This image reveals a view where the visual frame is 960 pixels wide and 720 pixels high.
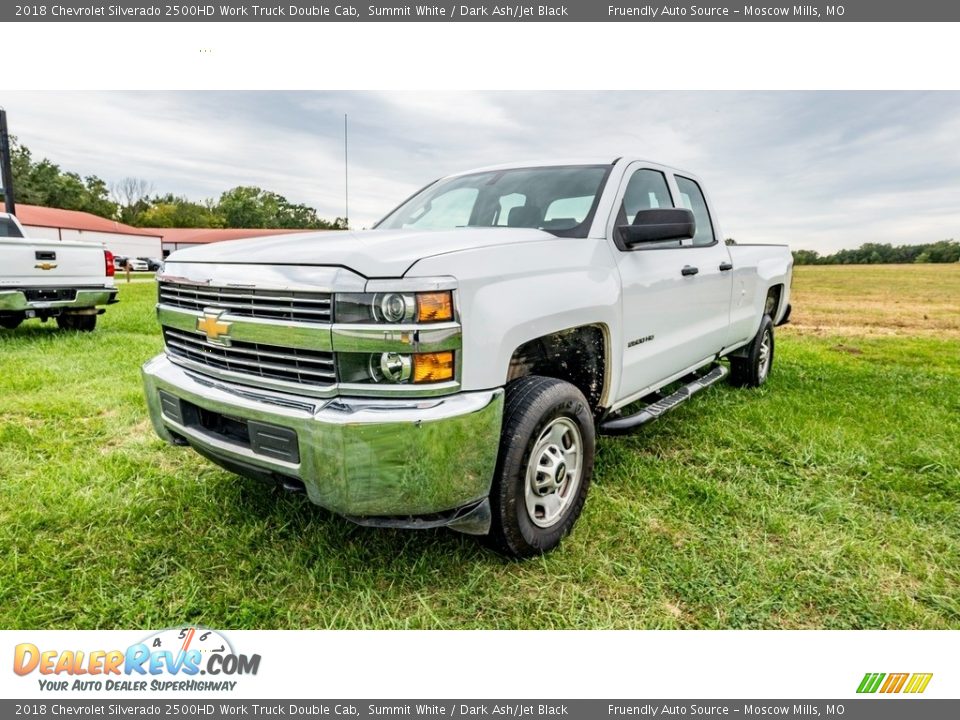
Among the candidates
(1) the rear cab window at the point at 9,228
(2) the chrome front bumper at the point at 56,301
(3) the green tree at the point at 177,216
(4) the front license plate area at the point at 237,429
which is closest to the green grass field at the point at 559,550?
(4) the front license plate area at the point at 237,429

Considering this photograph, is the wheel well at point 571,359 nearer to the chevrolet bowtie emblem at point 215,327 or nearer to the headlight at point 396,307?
the headlight at point 396,307

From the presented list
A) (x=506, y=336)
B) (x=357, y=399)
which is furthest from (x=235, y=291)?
(x=506, y=336)

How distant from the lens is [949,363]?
698 cm

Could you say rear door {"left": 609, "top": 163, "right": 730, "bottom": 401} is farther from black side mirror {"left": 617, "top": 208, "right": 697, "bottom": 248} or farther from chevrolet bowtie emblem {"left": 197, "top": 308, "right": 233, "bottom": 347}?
chevrolet bowtie emblem {"left": 197, "top": 308, "right": 233, "bottom": 347}

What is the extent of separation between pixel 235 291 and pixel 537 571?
173cm

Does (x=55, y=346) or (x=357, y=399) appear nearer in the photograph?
(x=357, y=399)

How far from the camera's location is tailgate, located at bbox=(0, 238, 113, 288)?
7.15 metres

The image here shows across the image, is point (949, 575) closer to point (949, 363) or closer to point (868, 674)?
point (868, 674)

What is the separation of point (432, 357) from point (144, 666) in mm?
1436

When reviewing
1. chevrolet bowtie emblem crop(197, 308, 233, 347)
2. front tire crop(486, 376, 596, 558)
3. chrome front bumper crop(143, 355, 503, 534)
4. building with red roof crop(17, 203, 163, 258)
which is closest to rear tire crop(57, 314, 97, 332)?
chevrolet bowtie emblem crop(197, 308, 233, 347)

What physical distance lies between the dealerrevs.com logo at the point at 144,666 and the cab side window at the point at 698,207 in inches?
146

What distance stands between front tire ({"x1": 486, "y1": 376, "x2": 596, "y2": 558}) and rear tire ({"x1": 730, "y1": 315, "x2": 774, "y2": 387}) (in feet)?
11.2

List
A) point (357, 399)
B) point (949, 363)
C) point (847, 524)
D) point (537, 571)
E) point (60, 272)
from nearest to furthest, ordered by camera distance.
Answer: point (357, 399) < point (537, 571) < point (847, 524) < point (949, 363) < point (60, 272)

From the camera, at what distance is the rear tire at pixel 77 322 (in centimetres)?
855
